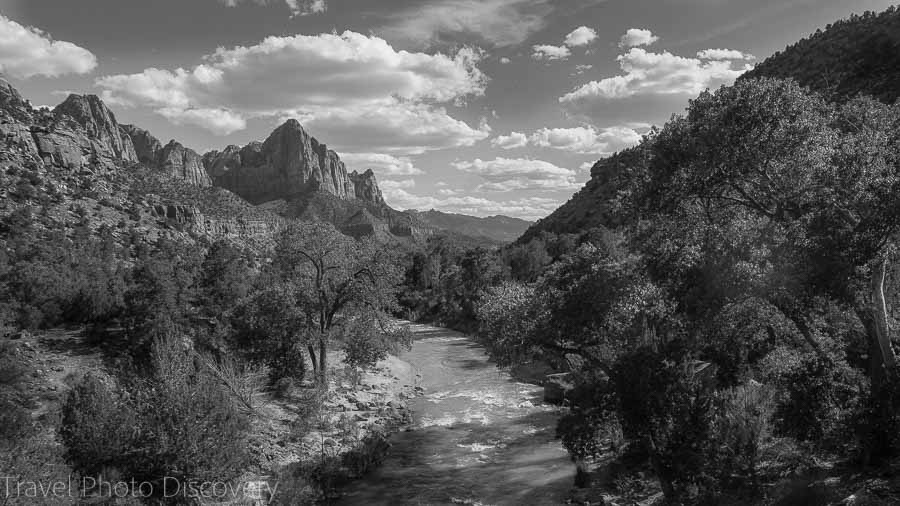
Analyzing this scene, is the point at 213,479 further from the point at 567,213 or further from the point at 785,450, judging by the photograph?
the point at 567,213

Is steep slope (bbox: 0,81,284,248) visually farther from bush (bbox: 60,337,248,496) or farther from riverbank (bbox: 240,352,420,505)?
bush (bbox: 60,337,248,496)

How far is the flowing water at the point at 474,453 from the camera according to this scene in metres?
18.9

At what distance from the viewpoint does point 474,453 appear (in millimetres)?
23312

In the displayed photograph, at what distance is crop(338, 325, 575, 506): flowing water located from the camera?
743 inches

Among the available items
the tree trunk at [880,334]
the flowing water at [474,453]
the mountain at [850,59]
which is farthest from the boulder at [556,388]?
the mountain at [850,59]

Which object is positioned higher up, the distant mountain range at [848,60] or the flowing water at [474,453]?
the distant mountain range at [848,60]

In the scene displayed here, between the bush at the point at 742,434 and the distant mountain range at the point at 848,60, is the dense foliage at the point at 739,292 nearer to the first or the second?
the bush at the point at 742,434

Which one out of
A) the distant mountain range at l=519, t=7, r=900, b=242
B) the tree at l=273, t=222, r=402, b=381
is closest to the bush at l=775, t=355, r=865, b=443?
the tree at l=273, t=222, r=402, b=381

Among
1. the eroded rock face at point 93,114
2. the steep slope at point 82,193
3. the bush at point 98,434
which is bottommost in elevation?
the bush at point 98,434

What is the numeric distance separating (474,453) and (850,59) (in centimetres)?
7327

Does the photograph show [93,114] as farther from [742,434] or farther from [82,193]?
[742,434]

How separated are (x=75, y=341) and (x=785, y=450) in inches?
1437

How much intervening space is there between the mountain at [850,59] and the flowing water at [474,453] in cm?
4204

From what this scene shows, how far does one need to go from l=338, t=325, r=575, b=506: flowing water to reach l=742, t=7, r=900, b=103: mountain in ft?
138
